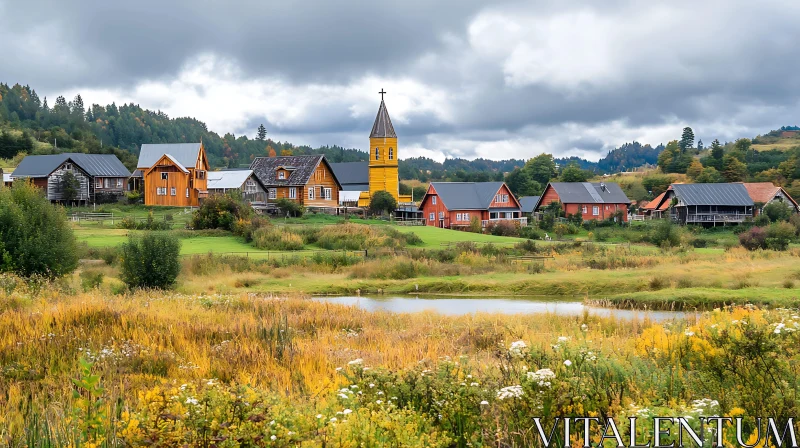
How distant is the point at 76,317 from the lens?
39.9 feet

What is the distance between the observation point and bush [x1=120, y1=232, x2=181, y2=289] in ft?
90.5

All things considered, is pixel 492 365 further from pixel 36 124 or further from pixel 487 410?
pixel 36 124

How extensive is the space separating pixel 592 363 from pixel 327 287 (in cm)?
2665

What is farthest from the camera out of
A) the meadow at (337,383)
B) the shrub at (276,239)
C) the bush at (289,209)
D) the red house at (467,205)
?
the red house at (467,205)

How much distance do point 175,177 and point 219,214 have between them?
21.4 meters

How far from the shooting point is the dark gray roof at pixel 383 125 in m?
89.6

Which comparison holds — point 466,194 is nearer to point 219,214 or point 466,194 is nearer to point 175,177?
point 175,177

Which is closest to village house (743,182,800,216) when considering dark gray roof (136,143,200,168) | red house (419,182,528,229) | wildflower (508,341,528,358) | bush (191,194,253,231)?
red house (419,182,528,229)

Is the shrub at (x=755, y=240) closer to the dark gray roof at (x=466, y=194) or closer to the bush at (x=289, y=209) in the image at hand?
the dark gray roof at (x=466, y=194)

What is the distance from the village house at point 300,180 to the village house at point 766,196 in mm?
51157

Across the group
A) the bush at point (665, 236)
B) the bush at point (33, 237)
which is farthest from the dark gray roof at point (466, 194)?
the bush at point (33, 237)

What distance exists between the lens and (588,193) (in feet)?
277

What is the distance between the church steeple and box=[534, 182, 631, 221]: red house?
22.2 metres

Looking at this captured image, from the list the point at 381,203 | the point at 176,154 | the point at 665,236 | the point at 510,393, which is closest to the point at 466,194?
the point at 381,203
